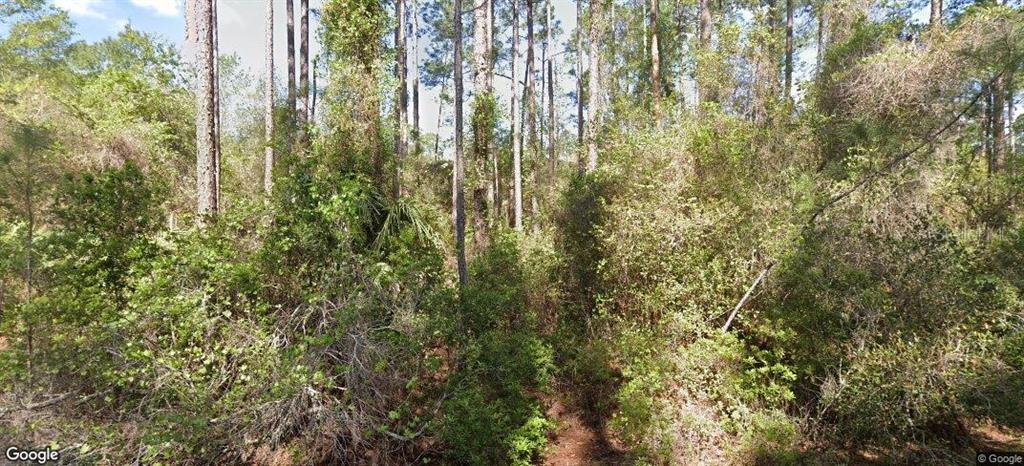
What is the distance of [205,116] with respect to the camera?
Answer: 244 inches

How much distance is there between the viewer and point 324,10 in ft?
23.3

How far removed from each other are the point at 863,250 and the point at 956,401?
1876 millimetres

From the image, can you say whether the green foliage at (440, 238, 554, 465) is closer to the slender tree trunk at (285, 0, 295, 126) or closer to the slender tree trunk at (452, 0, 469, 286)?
the slender tree trunk at (452, 0, 469, 286)

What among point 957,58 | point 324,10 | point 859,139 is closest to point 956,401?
point 859,139

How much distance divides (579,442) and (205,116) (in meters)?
6.95

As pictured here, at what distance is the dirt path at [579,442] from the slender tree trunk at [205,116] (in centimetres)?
566

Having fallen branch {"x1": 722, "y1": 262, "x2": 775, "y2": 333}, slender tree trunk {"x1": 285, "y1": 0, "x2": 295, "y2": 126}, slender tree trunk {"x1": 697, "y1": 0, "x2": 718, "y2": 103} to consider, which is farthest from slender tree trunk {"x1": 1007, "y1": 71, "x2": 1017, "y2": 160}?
slender tree trunk {"x1": 285, "y1": 0, "x2": 295, "y2": 126}

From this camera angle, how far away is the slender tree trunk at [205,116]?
6.09m

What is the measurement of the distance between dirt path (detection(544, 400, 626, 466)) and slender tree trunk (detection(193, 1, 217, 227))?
223 inches

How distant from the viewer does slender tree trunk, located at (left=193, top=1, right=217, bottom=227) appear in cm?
609

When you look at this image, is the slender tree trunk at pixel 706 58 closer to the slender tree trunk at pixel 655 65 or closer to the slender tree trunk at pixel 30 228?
the slender tree trunk at pixel 655 65

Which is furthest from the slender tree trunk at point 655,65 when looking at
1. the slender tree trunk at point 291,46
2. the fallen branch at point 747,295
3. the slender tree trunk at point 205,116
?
the slender tree trunk at point 291,46

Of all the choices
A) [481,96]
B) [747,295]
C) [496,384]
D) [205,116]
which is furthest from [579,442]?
[205,116]

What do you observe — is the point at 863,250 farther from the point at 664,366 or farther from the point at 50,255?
the point at 50,255
